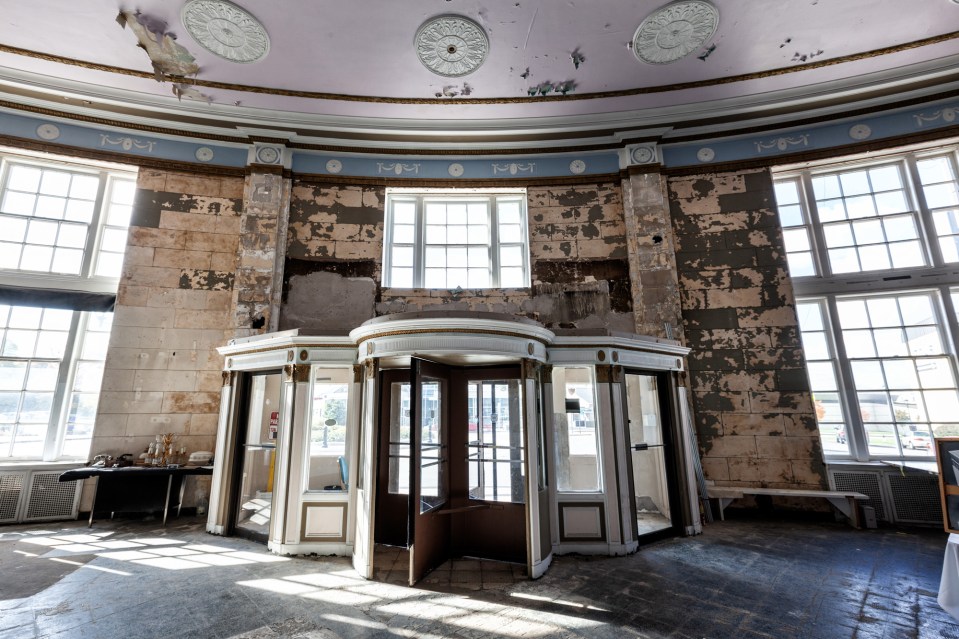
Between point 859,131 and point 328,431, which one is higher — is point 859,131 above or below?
above

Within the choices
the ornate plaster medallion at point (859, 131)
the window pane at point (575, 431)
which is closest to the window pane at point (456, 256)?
the window pane at point (575, 431)

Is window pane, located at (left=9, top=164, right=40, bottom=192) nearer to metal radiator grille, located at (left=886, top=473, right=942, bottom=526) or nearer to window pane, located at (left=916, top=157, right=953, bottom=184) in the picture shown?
metal radiator grille, located at (left=886, top=473, right=942, bottom=526)

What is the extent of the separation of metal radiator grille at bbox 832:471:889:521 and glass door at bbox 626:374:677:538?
113 inches

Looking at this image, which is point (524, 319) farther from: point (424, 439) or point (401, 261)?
point (401, 261)

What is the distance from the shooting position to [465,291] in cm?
699

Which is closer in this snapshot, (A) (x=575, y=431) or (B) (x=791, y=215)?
(A) (x=575, y=431)

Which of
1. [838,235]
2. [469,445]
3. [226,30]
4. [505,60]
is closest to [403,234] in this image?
[505,60]

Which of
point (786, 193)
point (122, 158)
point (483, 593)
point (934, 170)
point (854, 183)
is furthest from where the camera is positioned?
point (786, 193)

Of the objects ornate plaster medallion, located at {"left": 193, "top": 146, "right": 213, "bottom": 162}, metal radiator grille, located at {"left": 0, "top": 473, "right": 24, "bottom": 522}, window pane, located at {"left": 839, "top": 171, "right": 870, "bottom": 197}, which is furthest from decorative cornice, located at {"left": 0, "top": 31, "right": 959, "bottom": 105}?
metal radiator grille, located at {"left": 0, "top": 473, "right": 24, "bottom": 522}

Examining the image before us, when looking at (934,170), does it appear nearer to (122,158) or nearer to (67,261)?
(122,158)

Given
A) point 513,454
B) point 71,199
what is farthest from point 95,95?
point 513,454

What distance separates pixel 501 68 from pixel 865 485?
7820mm

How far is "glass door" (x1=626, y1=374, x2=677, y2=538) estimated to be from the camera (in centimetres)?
500

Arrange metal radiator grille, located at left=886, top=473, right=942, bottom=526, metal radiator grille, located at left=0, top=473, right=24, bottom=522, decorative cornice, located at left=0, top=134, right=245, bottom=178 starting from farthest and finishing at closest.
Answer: decorative cornice, located at left=0, top=134, right=245, bottom=178 → metal radiator grille, located at left=0, top=473, right=24, bottom=522 → metal radiator grille, located at left=886, top=473, right=942, bottom=526
